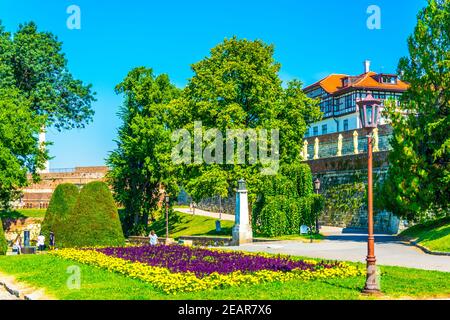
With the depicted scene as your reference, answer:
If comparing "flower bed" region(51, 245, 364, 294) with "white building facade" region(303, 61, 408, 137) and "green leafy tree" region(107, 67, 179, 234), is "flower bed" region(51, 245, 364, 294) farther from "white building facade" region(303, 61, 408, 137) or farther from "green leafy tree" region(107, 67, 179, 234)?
"white building facade" region(303, 61, 408, 137)

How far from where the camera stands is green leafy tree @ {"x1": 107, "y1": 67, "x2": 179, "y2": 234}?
48.3 metres

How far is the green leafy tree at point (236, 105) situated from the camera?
38.7m

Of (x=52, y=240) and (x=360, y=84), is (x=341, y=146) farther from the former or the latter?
(x=52, y=240)

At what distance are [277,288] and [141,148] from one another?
118ft

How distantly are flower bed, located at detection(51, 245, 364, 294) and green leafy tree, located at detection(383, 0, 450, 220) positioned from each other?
36.4 ft

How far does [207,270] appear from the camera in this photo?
16188 mm

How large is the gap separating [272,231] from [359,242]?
7896 mm

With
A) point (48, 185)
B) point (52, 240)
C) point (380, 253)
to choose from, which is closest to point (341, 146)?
point (380, 253)

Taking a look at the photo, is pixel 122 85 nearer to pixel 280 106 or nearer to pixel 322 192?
pixel 280 106

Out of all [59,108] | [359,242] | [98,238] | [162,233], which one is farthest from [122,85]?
[359,242]

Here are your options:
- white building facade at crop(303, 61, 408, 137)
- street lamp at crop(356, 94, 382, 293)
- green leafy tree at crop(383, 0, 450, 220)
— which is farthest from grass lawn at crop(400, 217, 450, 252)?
white building facade at crop(303, 61, 408, 137)

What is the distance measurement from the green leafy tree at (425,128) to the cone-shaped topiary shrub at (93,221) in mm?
13738

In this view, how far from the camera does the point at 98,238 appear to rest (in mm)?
28734

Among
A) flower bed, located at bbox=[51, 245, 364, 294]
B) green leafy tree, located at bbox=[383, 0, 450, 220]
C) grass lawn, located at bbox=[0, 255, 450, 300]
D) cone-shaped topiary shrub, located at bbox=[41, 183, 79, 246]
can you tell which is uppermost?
green leafy tree, located at bbox=[383, 0, 450, 220]
